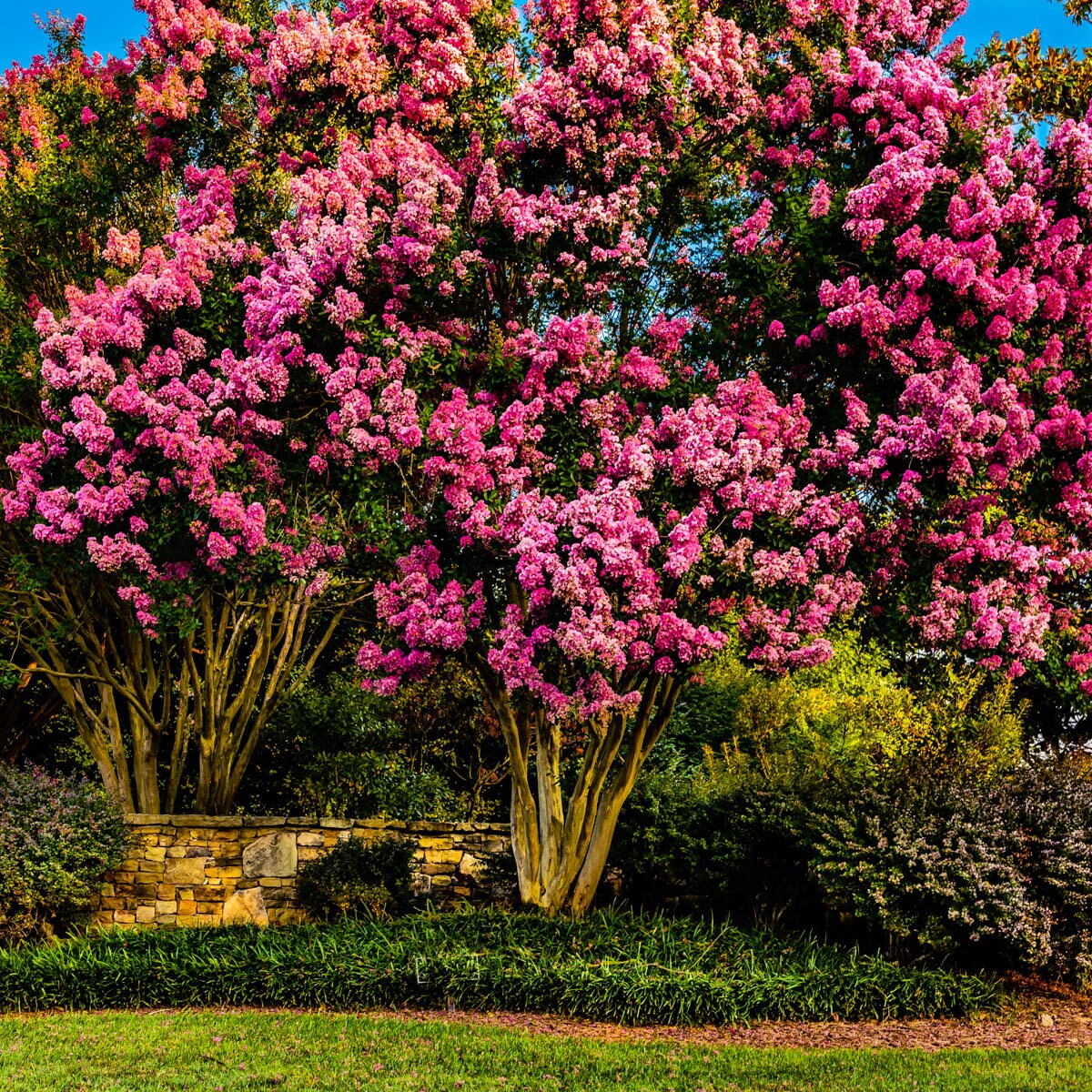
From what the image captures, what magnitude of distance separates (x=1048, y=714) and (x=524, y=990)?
44.4 ft

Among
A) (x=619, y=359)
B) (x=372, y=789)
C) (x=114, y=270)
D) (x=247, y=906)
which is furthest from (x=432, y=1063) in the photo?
(x=114, y=270)

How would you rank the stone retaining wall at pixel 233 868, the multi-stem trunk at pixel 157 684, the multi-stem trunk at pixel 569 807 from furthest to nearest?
1. the multi-stem trunk at pixel 157 684
2. the stone retaining wall at pixel 233 868
3. the multi-stem trunk at pixel 569 807

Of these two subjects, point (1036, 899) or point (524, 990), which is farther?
point (1036, 899)

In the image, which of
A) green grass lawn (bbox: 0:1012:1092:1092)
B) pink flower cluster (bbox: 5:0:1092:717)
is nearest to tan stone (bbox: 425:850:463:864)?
pink flower cluster (bbox: 5:0:1092:717)

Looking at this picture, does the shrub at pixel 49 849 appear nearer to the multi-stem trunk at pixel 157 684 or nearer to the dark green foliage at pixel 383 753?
the multi-stem trunk at pixel 157 684

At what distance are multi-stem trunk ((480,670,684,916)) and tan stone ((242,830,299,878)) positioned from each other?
2581mm

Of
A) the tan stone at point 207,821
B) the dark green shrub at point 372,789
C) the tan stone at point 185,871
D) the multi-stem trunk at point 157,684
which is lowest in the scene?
the tan stone at point 185,871

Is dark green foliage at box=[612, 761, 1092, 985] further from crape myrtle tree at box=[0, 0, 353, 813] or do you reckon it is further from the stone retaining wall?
crape myrtle tree at box=[0, 0, 353, 813]

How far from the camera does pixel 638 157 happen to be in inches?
349

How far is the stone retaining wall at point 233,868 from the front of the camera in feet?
34.9

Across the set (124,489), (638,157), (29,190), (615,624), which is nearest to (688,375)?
(638,157)

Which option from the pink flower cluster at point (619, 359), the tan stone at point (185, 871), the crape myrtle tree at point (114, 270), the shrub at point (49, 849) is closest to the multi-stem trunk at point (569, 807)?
the pink flower cluster at point (619, 359)

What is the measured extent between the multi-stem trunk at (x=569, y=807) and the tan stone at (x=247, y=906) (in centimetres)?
282

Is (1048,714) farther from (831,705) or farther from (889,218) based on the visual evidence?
(889,218)
